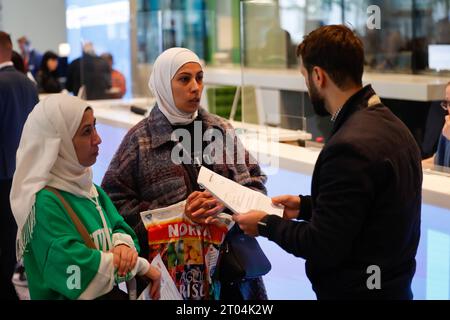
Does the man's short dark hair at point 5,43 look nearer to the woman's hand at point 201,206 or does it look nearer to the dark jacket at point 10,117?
the dark jacket at point 10,117

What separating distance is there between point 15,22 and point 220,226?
16.3 metres

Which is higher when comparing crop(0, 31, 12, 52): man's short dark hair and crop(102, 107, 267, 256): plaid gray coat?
crop(0, 31, 12, 52): man's short dark hair

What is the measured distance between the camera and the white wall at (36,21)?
1816 cm

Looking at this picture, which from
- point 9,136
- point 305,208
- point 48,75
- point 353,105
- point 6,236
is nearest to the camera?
point 353,105

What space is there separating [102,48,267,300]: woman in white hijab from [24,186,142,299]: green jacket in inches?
17.1

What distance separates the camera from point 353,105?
239 cm

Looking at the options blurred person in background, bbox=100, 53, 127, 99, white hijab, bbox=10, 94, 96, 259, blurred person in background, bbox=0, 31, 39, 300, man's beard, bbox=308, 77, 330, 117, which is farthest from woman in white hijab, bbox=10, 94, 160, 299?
blurred person in background, bbox=100, 53, 127, 99

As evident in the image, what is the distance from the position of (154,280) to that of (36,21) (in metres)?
16.6

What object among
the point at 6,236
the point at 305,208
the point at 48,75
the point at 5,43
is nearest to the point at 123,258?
the point at 305,208

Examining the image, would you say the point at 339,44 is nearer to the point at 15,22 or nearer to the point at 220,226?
the point at 220,226

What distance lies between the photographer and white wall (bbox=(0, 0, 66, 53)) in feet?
59.6

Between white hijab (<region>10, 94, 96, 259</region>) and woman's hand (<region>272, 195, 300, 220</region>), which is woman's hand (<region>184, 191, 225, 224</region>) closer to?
woman's hand (<region>272, 195, 300, 220</region>)

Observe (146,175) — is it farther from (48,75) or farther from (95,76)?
(48,75)

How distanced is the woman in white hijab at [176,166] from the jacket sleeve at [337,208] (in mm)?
741
